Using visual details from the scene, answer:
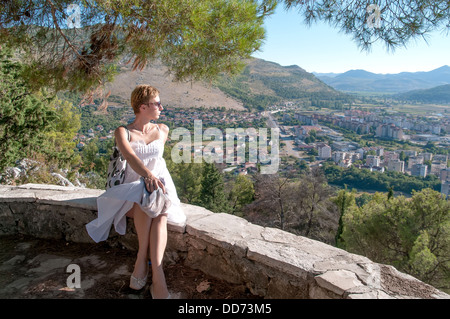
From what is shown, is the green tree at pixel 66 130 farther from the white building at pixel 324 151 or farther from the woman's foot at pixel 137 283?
the white building at pixel 324 151

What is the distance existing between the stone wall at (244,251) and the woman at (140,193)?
0.20 m

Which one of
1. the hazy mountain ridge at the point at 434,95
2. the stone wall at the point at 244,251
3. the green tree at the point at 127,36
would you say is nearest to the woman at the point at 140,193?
the stone wall at the point at 244,251

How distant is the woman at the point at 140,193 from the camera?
1718 mm

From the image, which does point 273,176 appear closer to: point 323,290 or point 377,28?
point 377,28

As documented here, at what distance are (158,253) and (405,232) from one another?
38.4ft

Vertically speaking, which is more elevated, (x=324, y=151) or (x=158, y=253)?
(x=158, y=253)

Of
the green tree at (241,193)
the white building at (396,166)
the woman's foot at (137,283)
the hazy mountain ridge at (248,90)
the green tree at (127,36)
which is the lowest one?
the green tree at (241,193)

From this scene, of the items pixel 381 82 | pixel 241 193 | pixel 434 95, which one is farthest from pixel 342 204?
pixel 381 82

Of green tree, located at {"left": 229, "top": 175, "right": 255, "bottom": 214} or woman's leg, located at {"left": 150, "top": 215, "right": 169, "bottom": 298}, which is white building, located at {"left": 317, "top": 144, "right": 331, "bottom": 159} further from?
woman's leg, located at {"left": 150, "top": 215, "right": 169, "bottom": 298}

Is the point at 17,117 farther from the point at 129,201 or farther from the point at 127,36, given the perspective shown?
the point at 129,201

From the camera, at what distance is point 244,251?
1.68 m

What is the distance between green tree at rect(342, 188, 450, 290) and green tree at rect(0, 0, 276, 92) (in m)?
9.84

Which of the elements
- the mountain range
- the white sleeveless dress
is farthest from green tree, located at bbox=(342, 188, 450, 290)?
the mountain range

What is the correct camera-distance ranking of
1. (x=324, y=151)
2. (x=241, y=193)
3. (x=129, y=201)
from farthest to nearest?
1. (x=324, y=151)
2. (x=241, y=193)
3. (x=129, y=201)
